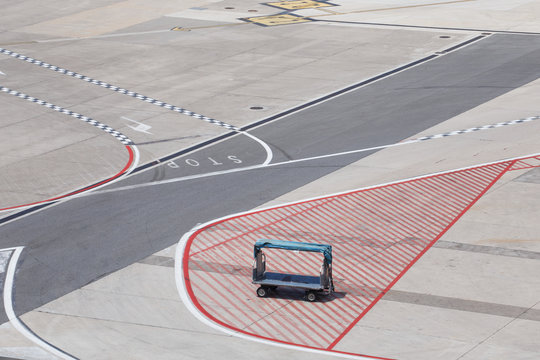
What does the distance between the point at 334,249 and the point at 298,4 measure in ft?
178

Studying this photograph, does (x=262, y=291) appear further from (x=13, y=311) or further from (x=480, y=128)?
(x=480, y=128)

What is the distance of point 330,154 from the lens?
143 ft

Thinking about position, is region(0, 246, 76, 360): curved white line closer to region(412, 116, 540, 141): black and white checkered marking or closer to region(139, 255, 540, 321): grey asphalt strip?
region(139, 255, 540, 321): grey asphalt strip

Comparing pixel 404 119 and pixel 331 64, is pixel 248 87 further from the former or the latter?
pixel 404 119

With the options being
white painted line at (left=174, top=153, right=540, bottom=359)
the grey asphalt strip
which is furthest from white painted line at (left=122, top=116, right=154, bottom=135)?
the grey asphalt strip

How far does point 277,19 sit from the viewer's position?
76.3m

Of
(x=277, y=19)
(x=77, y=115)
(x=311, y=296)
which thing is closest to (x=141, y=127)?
(x=77, y=115)

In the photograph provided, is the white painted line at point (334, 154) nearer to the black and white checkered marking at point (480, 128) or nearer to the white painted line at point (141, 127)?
the black and white checkered marking at point (480, 128)

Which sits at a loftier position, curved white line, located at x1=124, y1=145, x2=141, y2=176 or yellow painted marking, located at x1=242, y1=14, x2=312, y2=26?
yellow painted marking, located at x1=242, y1=14, x2=312, y2=26

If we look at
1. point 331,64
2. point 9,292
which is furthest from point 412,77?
point 9,292

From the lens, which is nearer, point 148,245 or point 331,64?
point 148,245

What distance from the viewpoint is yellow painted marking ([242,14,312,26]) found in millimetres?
74750

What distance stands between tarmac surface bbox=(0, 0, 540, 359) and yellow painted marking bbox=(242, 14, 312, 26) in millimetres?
414

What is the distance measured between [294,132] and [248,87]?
32.2 ft
